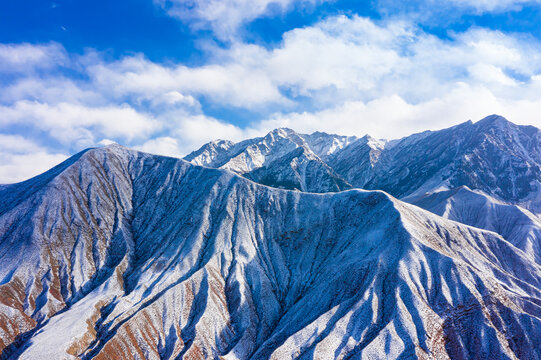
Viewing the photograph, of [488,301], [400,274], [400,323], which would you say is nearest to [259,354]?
[400,323]

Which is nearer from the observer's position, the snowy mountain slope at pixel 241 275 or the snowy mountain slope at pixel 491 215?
the snowy mountain slope at pixel 241 275

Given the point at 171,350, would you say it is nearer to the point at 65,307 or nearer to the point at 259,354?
the point at 259,354

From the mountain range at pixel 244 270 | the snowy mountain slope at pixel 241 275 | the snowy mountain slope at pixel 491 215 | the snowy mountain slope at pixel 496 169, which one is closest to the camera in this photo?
the snowy mountain slope at pixel 241 275

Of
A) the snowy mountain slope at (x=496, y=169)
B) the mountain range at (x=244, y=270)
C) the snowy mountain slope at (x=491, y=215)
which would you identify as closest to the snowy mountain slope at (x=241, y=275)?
the mountain range at (x=244, y=270)

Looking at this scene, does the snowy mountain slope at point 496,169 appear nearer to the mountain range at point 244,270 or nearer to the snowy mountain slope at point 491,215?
the snowy mountain slope at point 491,215

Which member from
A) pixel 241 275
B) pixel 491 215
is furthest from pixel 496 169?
pixel 241 275
